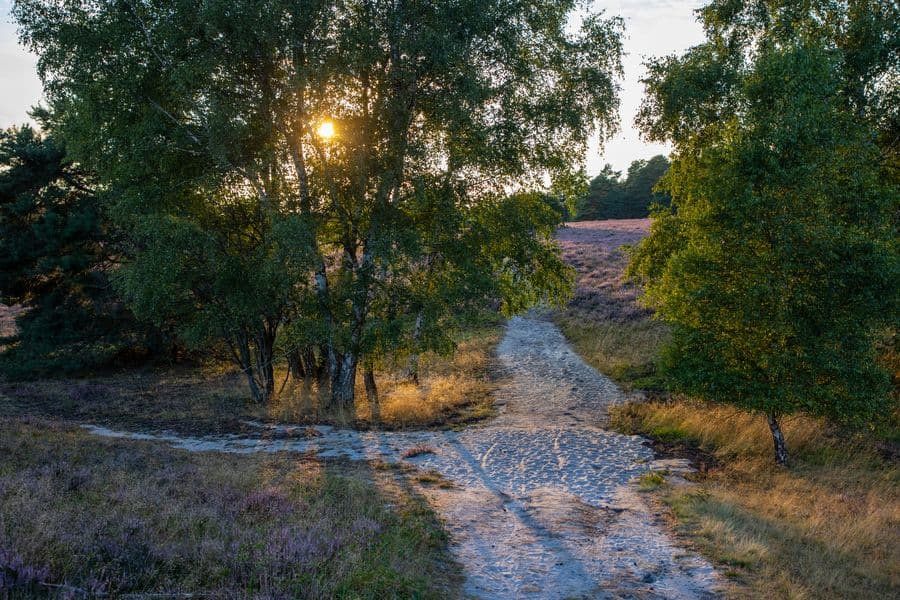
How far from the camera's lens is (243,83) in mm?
16109

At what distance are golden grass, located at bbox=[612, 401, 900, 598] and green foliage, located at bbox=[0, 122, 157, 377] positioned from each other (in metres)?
24.8

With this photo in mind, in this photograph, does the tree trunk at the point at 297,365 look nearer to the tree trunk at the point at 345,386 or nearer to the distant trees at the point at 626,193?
the tree trunk at the point at 345,386

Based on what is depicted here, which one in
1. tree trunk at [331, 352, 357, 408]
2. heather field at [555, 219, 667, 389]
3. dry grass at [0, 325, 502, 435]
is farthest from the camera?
heather field at [555, 219, 667, 389]

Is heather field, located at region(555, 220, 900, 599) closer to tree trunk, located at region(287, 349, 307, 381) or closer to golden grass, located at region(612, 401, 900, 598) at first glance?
golden grass, located at region(612, 401, 900, 598)

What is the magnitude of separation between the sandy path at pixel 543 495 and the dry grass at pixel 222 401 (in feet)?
4.07

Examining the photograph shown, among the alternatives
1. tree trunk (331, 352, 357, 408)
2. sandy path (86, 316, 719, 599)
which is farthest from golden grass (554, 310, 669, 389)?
tree trunk (331, 352, 357, 408)

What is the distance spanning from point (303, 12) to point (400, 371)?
15.7 meters

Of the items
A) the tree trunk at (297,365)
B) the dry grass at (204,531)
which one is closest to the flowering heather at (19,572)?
the dry grass at (204,531)

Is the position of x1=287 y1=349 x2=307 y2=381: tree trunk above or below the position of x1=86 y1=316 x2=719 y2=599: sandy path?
above

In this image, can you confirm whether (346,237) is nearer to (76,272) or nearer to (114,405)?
(114,405)

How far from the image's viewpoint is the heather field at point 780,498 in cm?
755

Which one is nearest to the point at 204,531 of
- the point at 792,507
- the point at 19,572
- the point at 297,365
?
the point at 19,572

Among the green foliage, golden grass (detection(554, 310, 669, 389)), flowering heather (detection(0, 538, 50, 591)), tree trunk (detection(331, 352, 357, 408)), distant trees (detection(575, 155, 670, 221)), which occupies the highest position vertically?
distant trees (detection(575, 155, 670, 221))

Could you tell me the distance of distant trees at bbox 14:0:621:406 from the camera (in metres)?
14.9
